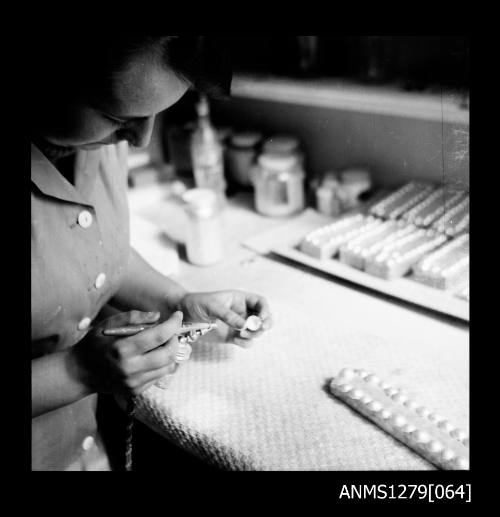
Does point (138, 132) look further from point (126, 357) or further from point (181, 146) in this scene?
point (181, 146)

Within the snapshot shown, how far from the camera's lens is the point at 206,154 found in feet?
5.24

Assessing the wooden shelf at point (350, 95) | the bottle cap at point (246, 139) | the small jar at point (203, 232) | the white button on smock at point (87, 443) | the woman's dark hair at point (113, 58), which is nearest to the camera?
the woman's dark hair at point (113, 58)

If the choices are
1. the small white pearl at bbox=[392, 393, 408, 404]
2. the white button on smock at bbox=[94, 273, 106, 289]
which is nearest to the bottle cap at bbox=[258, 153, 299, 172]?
the white button on smock at bbox=[94, 273, 106, 289]

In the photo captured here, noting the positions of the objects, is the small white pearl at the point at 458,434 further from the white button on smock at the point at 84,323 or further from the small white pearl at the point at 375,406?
the white button on smock at the point at 84,323

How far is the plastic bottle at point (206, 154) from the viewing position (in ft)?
5.19

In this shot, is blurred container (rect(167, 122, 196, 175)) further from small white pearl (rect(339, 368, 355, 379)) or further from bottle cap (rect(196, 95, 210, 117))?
small white pearl (rect(339, 368, 355, 379))

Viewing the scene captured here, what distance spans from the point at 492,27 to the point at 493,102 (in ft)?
0.28

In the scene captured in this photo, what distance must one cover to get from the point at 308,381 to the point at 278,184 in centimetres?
71

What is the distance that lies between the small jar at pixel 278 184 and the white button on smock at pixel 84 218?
0.69m

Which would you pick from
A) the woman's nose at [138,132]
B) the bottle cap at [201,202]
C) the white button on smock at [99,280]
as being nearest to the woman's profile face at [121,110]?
the woman's nose at [138,132]

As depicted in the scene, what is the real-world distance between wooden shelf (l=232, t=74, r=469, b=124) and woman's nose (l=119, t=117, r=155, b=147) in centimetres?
29

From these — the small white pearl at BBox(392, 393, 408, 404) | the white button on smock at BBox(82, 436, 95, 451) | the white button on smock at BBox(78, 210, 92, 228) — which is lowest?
the white button on smock at BBox(82, 436, 95, 451)

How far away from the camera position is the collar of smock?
33.4 inches

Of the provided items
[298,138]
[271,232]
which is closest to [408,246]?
[271,232]
